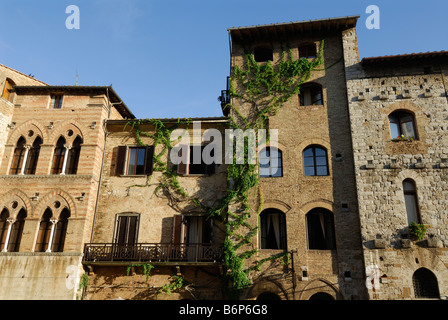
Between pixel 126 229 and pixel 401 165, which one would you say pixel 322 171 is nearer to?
pixel 401 165

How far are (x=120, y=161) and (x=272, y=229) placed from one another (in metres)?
8.09

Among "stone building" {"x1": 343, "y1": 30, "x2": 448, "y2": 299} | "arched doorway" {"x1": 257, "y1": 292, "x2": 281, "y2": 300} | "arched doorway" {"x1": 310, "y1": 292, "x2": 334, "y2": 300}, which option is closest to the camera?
"stone building" {"x1": 343, "y1": 30, "x2": 448, "y2": 299}

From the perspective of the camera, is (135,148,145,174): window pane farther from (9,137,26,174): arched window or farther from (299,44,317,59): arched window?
(299,44,317,59): arched window

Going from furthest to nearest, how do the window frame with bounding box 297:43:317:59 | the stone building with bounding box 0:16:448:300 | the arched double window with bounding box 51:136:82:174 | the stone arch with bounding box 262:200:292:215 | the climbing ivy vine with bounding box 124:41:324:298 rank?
the window frame with bounding box 297:43:317:59, the arched double window with bounding box 51:136:82:174, the stone arch with bounding box 262:200:292:215, the climbing ivy vine with bounding box 124:41:324:298, the stone building with bounding box 0:16:448:300

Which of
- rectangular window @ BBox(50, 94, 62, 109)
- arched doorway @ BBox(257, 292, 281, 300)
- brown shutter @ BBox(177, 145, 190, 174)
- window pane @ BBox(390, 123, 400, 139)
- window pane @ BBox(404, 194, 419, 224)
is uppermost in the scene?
rectangular window @ BBox(50, 94, 62, 109)

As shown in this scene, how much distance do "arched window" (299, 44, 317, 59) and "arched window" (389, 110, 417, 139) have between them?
4.88m

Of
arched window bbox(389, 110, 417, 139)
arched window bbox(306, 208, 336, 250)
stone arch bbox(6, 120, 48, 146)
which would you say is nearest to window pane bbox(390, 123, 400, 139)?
arched window bbox(389, 110, 417, 139)

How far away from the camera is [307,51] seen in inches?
715

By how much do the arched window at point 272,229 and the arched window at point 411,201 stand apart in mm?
5132

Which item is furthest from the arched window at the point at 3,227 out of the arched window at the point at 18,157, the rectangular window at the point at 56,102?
the rectangular window at the point at 56,102

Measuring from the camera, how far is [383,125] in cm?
1595

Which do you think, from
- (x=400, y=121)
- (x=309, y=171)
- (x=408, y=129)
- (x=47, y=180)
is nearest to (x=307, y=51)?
(x=400, y=121)

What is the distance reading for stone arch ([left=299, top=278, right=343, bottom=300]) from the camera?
46.5 ft
